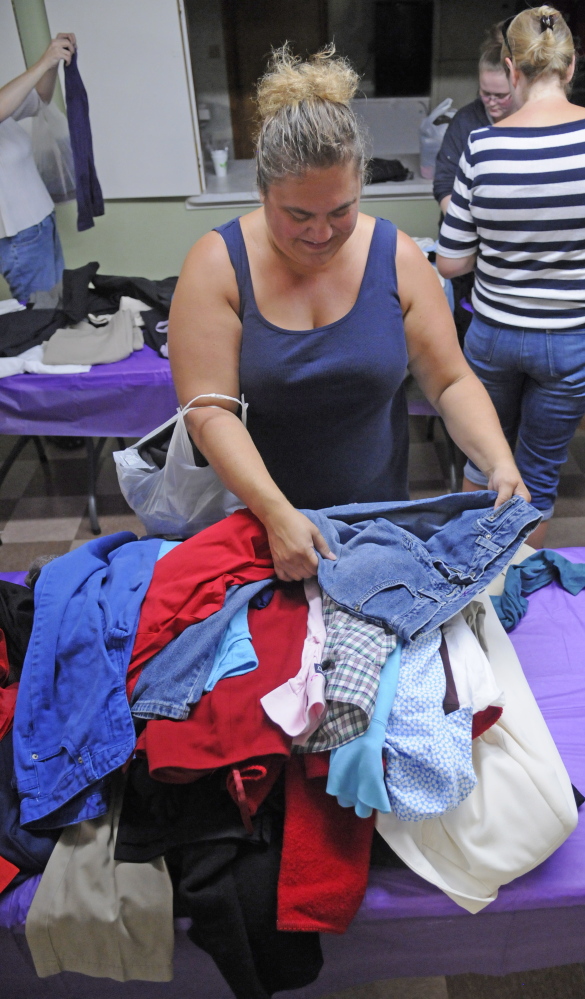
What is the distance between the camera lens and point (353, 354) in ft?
3.91

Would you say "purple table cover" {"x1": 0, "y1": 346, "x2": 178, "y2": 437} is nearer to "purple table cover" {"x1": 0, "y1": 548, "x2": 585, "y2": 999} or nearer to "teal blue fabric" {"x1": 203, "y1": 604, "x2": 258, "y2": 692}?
"teal blue fabric" {"x1": 203, "y1": 604, "x2": 258, "y2": 692}

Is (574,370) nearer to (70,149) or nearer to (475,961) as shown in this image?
Answer: (475,961)

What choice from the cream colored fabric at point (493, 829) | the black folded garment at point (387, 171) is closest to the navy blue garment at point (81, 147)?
the black folded garment at point (387, 171)

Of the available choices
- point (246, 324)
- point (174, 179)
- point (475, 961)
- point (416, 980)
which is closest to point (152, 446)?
point (246, 324)

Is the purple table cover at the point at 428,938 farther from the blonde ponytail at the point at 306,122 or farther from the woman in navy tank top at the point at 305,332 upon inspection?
the blonde ponytail at the point at 306,122

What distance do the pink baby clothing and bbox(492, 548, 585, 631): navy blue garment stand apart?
1.94 feet

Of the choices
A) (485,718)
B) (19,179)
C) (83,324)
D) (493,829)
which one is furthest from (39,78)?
(493,829)

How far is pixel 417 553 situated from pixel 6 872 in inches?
30.3

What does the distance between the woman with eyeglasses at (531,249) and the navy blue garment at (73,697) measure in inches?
50.6

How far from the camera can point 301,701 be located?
976 millimetres

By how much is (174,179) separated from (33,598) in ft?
10.3

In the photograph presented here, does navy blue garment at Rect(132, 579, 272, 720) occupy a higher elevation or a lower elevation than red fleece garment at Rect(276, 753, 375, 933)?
higher

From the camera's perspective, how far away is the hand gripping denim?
42.2 inches

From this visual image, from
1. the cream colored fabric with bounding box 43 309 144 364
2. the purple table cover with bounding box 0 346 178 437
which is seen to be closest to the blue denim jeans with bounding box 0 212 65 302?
the cream colored fabric with bounding box 43 309 144 364
